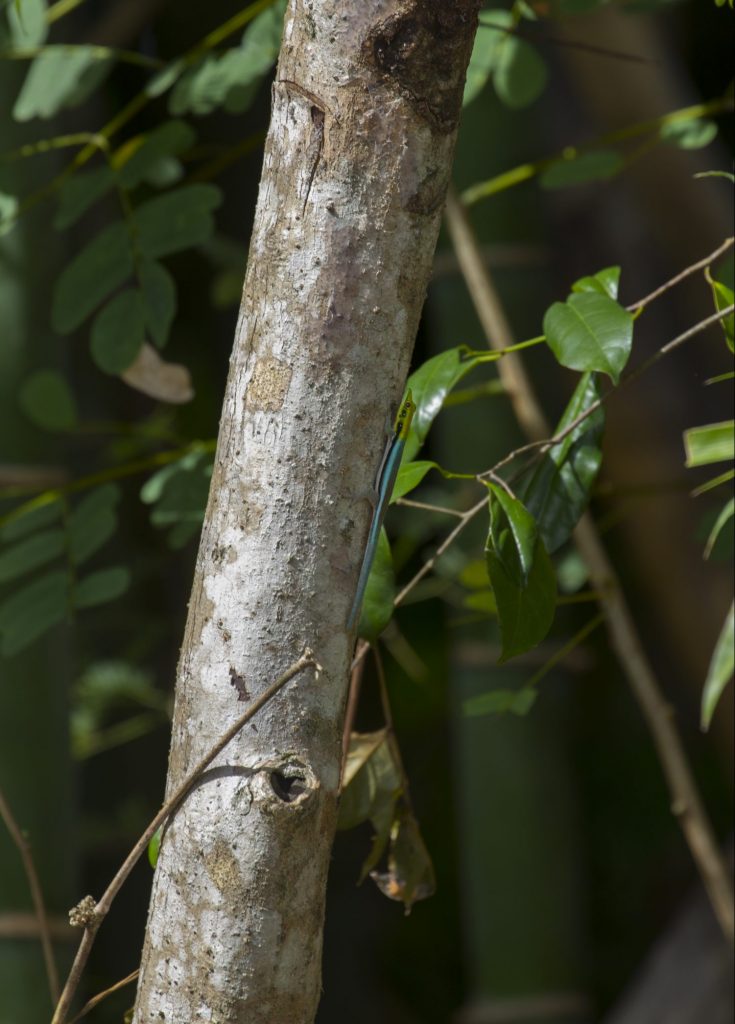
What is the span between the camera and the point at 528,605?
0.46 metres

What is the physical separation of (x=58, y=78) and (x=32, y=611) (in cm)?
37

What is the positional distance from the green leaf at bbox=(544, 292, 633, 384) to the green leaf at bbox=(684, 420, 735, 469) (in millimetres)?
105

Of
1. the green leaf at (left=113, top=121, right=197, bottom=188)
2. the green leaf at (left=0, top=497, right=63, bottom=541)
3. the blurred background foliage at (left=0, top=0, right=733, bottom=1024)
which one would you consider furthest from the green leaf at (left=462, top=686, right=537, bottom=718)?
the green leaf at (left=113, top=121, right=197, bottom=188)

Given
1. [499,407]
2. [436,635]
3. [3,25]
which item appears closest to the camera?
[3,25]

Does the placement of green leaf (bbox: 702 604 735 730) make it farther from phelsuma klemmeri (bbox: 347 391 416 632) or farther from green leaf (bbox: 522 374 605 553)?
phelsuma klemmeri (bbox: 347 391 416 632)

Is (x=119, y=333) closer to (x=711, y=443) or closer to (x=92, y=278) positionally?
(x=92, y=278)

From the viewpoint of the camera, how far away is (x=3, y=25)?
2.69 feet

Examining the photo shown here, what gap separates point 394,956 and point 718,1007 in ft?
2.00

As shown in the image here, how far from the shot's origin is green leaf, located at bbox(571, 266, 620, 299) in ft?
1.73

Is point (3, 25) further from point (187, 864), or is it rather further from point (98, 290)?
point (187, 864)

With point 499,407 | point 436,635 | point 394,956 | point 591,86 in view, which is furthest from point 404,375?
point 394,956

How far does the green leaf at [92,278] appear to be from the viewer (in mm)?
711

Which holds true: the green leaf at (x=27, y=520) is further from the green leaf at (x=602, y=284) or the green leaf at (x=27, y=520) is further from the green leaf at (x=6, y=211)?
the green leaf at (x=602, y=284)

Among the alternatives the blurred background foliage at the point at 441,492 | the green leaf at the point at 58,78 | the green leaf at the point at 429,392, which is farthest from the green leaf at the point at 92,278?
the green leaf at the point at 429,392
